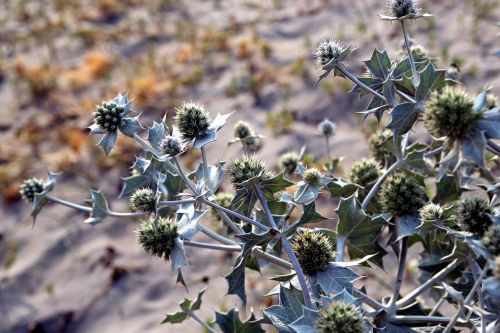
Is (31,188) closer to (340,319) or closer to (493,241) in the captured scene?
(340,319)

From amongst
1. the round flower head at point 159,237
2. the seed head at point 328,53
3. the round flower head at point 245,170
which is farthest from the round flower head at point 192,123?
the seed head at point 328,53

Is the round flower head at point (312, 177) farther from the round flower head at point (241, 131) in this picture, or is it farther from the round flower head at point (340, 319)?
the round flower head at point (241, 131)

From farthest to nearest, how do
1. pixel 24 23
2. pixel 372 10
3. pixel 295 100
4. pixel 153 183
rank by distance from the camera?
1. pixel 24 23
2. pixel 372 10
3. pixel 295 100
4. pixel 153 183

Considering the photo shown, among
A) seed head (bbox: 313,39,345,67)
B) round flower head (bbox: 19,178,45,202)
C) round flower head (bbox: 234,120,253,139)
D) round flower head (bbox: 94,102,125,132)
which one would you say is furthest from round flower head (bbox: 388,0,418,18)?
round flower head (bbox: 19,178,45,202)

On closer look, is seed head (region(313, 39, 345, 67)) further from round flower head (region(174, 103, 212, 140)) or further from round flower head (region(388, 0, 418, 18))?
round flower head (region(174, 103, 212, 140))

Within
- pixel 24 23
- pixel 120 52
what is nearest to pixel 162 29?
pixel 120 52

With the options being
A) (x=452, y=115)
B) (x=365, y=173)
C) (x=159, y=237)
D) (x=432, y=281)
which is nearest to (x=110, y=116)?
(x=159, y=237)

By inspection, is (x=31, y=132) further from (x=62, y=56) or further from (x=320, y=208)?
(x=320, y=208)

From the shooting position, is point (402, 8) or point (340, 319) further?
point (402, 8)
